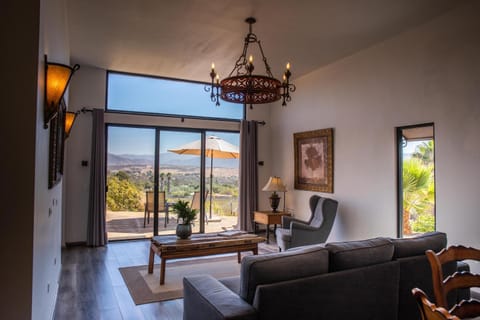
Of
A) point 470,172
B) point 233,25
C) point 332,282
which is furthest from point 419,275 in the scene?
point 233,25

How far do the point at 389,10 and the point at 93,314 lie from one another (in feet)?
15.3

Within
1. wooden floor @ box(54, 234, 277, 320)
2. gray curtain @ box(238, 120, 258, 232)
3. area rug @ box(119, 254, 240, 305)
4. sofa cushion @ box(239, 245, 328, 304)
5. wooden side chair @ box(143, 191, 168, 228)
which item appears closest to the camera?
sofa cushion @ box(239, 245, 328, 304)

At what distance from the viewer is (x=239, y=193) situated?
24.2 feet

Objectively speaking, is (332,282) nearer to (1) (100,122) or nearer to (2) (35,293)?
(2) (35,293)

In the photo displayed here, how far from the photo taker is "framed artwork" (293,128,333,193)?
5980 millimetres

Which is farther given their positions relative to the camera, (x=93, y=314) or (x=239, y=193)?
(x=239, y=193)

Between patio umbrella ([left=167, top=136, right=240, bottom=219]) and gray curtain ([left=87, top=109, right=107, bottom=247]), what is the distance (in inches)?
58.4

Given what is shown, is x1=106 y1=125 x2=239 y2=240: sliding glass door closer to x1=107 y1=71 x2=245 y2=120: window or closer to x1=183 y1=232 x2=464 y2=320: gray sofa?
x1=107 y1=71 x2=245 y2=120: window

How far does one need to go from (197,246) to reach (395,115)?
335 cm

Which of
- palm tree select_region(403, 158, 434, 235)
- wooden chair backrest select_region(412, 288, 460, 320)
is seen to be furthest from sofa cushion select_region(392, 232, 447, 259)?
palm tree select_region(403, 158, 434, 235)

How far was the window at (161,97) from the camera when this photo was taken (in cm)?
656

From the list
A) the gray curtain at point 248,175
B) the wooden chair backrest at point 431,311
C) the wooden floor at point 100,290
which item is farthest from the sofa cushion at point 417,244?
the gray curtain at point 248,175

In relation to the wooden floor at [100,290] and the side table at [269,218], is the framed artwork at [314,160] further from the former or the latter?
the wooden floor at [100,290]

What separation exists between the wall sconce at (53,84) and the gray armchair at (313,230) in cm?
399
